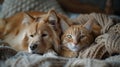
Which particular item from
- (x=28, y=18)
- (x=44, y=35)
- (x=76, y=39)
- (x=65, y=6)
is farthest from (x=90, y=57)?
(x=65, y=6)

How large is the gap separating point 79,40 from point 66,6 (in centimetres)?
145

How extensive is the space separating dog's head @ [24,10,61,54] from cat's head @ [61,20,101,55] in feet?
0.17

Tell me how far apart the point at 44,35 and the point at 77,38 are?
0.18 meters

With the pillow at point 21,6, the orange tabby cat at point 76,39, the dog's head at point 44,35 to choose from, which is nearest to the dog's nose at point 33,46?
the dog's head at point 44,35

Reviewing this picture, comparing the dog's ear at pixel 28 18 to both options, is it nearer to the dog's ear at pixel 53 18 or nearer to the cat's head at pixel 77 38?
the dog's ear at pixel 53 18

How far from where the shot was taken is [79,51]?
54.7 inches

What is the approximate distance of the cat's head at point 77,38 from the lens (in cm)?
137

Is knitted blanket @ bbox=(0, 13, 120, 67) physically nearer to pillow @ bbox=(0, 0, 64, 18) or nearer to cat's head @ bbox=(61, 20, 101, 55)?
cat's head @ bbox=(61, 20, 101, 55)

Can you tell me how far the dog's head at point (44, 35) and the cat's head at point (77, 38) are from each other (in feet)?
0.17

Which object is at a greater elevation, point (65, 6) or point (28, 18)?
point (65, 6)

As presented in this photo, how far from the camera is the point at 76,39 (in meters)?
1.37

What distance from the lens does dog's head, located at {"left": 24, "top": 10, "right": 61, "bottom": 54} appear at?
55.2 inches

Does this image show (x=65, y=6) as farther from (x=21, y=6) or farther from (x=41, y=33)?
(x=41, y=33)

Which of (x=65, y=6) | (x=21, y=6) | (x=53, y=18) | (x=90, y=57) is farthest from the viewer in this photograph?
(x=65, y=6)
